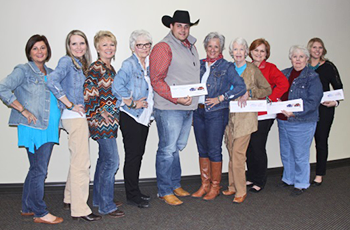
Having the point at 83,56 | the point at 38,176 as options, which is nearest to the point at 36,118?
the point at 38,176

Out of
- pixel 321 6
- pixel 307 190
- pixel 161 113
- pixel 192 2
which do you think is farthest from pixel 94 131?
pixel 321 6

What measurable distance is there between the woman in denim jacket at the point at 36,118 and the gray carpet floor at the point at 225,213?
12.8 inches

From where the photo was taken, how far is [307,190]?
11.3ft

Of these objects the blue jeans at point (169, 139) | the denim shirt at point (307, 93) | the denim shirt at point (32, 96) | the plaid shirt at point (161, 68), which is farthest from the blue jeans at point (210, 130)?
the denim shirt at point (32, 96)

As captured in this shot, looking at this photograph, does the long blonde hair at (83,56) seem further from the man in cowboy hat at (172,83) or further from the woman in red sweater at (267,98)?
the woman in red sweater at (267,98)

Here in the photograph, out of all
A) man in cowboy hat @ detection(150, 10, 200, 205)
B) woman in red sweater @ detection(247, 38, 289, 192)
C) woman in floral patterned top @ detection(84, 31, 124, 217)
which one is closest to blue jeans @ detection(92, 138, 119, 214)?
woman in floral patterned top @ detection(84, 31, 124, 217)

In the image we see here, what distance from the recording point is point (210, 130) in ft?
9.94

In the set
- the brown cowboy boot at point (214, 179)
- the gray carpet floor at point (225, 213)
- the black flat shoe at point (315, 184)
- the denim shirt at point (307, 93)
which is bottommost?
the black flat shoe at point (315, 184)

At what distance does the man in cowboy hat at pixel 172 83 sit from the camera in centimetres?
276

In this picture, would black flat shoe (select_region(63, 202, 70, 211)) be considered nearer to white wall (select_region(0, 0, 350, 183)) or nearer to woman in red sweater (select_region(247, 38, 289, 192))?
white wall (select_region(0, 0, 350, 183))

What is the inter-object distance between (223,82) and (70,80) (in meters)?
1.43

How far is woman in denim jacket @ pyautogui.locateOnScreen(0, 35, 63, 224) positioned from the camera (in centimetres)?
255

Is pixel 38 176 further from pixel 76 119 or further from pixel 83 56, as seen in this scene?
pixel 83 56

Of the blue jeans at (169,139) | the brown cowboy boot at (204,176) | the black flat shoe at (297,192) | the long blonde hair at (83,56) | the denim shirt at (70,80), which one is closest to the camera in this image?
the denim shirt at (70,80)
